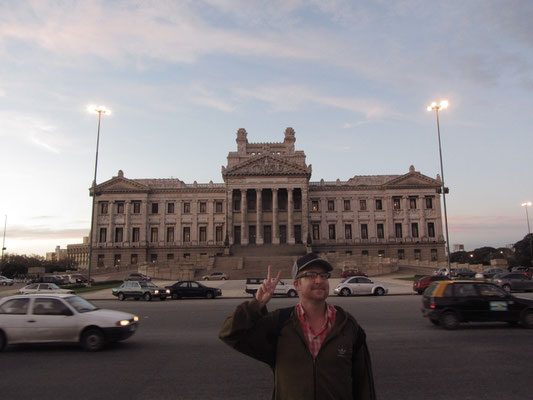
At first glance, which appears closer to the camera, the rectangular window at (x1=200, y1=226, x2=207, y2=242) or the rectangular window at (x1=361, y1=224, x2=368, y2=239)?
the rectangular window at (x1=361, y1=224, x2=368, y2=239)

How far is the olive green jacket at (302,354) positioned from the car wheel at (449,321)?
489 inches

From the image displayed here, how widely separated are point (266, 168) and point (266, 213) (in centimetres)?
806

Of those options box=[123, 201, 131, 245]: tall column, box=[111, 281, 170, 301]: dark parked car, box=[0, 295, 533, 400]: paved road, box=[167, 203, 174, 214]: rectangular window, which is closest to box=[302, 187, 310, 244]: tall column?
box=[167, 203, 174, 214]: rectangular window

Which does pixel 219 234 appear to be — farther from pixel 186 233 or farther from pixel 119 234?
pixel 119 234

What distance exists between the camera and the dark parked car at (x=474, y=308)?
47.4 feet

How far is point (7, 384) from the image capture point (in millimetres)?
8203

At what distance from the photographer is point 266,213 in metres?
76.0

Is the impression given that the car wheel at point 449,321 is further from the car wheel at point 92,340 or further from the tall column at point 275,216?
the tall column at point 275,216

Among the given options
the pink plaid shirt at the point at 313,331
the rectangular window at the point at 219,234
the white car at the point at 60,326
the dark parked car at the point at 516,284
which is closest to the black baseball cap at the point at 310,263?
the pink plaid shirt at the point at 313,331

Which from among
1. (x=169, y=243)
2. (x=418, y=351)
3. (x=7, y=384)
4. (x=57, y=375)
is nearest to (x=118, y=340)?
(x=57, y=375)

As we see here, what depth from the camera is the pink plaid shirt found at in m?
3.30

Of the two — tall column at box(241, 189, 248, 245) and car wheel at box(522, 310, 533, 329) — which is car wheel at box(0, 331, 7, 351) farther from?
tall column at box(241, 189, 248, 245)

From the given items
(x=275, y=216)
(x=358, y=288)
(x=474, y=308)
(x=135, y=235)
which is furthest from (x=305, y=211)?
(x=474, y=308)

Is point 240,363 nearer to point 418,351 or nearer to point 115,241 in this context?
point 418,351
